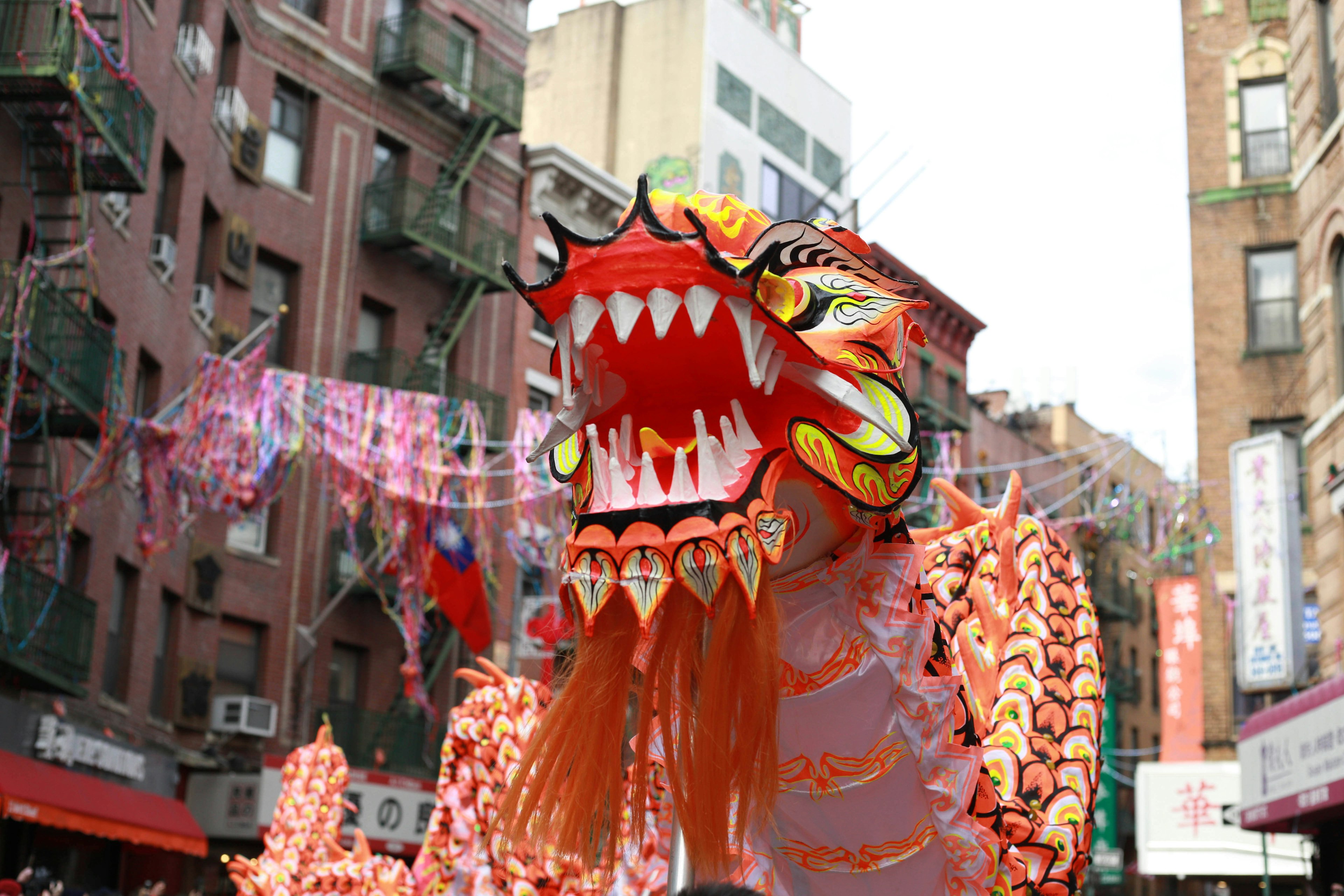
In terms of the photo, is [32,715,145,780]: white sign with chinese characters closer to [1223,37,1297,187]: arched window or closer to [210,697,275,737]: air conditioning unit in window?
[210,697,275,737]: air conditioning unit in window

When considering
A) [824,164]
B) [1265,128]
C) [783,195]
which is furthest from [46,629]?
[824,164]

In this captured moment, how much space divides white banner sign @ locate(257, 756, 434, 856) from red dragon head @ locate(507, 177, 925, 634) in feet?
72.6

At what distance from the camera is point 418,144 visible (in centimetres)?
2888

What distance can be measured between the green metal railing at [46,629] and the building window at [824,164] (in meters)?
27.2

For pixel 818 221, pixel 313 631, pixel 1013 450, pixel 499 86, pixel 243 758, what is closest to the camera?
pixel 818 221

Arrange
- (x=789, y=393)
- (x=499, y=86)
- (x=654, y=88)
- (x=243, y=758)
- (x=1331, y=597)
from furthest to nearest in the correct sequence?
(x=654, y=88) → (x=499, y=86) → (x=243, y=758) → (x=1331, y=597) → (x=789, y=393)

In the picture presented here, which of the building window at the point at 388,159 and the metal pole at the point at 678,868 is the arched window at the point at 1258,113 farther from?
the metal pole at the point at 678,868

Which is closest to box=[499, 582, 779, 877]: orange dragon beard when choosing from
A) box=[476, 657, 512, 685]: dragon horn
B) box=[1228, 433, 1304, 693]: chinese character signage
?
box=[476, 657, 512, 685]: dragon horn

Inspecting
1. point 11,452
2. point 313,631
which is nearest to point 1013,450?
point 313,631

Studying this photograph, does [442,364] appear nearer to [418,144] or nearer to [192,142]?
[418,144]

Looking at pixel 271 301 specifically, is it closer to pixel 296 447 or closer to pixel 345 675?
pixel 345 675

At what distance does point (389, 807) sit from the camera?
2548cm

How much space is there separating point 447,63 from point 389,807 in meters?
13.7

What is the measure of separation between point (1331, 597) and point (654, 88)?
987 inches
